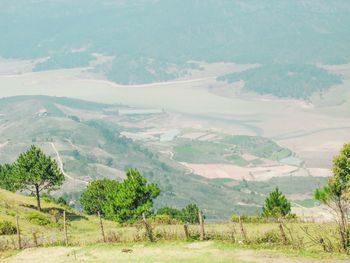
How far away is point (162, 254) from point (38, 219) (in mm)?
36179

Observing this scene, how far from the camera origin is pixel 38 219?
75375 mm

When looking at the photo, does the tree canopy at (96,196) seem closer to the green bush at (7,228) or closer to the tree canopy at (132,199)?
the tree canopy at (132,199)

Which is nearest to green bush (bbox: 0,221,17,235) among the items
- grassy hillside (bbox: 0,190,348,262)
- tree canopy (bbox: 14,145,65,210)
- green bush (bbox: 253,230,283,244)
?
grassy hillside (bbox: 0,190,348,262)

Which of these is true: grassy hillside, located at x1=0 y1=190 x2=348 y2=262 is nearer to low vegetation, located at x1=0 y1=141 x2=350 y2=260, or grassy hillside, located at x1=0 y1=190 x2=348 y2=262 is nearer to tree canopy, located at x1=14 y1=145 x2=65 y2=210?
low vegetation, located at x1=0 y1=141 x2=350 y2=260

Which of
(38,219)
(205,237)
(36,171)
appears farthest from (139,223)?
(36,171)

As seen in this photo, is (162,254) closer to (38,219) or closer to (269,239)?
(269,239)

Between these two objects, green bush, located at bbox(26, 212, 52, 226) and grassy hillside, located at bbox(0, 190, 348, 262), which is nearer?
grassy hillside, located at bbox(0, 190, 348, 262)

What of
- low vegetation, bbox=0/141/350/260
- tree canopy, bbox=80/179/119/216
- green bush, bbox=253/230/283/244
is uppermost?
tree canopy, bbox=80/179/119/216

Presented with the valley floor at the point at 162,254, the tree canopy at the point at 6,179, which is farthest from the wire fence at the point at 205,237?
the tree canopy at the point at 6,179

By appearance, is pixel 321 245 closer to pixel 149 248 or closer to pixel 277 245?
pixel 277 245

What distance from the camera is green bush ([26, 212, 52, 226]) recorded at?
244 ft

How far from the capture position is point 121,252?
1802 inches

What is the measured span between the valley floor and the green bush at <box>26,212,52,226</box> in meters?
24.6

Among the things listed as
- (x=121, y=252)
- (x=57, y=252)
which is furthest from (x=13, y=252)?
(x=121, y=252)
